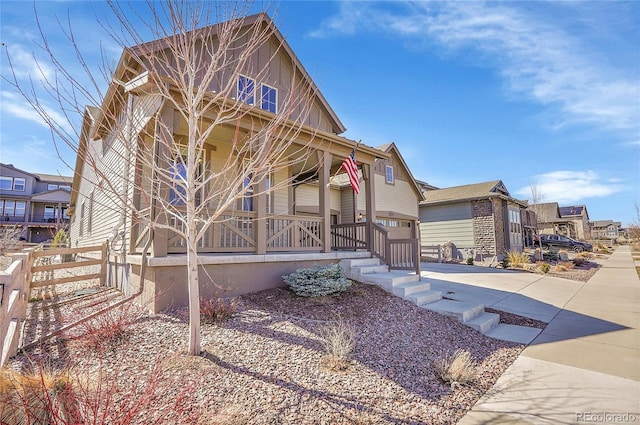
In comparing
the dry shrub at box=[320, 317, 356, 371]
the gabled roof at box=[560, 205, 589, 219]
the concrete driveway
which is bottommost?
the concrete driveway

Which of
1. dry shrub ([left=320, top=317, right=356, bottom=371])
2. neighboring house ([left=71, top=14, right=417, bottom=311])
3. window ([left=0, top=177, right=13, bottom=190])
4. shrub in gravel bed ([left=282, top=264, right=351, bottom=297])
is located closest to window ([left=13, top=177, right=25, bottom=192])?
window ([left=0, top=177, right=13, bottom=190])

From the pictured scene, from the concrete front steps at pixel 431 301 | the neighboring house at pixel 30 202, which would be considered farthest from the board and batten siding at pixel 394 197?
the neighboring house at pixel 30 202

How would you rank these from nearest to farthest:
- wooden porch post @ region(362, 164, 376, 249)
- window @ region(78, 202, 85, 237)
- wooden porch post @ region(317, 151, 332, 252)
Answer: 1. wooden porch post @ region(317, 151, 332, 252)
2. wooden porch post @ region(362, 164, 376, 249)
3. window @ region(78, 202, 85, 237)

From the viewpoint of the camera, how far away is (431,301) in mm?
7184

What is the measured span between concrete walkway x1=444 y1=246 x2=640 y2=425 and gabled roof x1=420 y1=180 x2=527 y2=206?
11.9 meters

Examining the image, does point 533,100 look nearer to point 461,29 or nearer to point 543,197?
point 461,29

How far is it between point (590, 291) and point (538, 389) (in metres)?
9.15

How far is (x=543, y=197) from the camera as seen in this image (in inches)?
849

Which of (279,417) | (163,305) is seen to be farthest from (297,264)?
(279,417)

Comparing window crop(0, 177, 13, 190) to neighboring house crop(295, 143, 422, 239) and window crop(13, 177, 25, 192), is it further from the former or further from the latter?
neighboring house crop(295, 143, 422, 239)

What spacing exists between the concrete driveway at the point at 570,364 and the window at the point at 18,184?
4542cm

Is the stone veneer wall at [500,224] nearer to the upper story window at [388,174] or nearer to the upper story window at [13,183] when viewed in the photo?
the upper story window at [388,174]

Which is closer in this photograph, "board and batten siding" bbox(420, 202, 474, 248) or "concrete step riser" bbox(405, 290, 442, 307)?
"concrete step riser" bbox(405, 290, 442, 307)

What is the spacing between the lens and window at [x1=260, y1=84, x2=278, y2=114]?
10325mm
